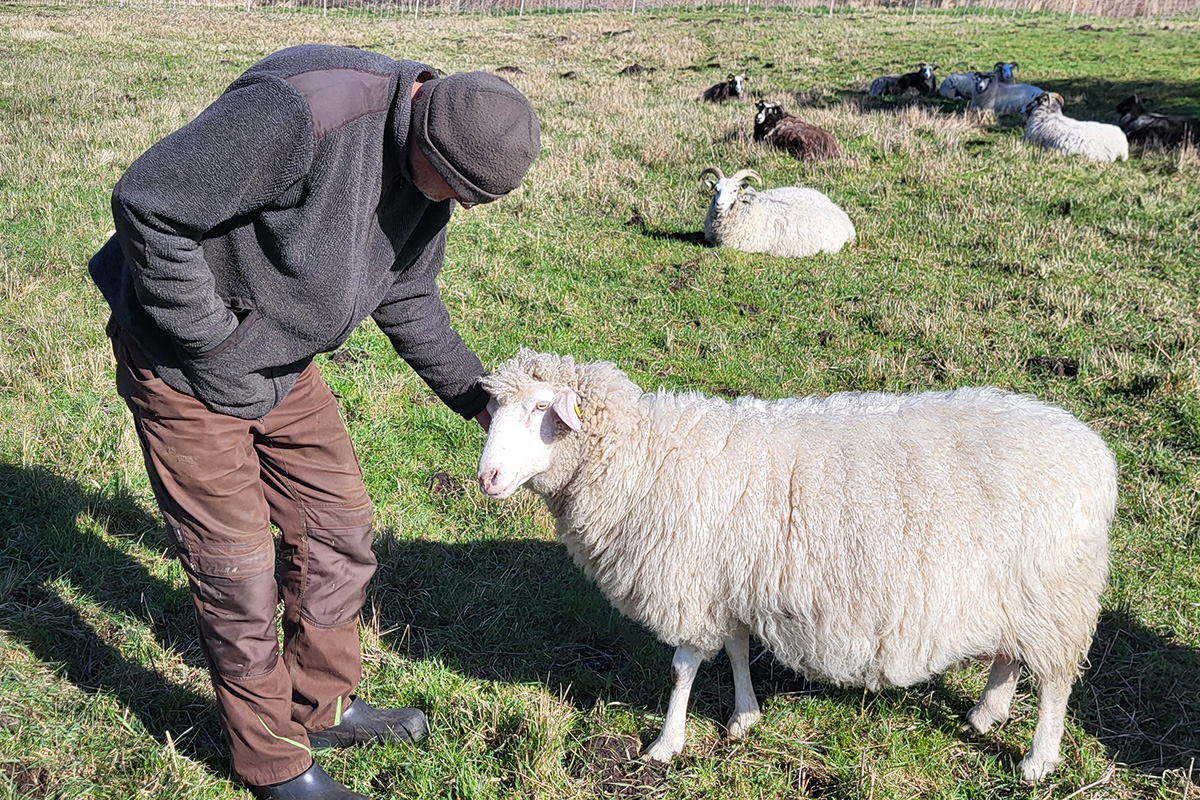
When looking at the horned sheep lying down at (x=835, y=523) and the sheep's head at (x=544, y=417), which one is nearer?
the horned sheep lying down at (x=835, y=523)

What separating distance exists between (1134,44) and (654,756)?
27.7 meters

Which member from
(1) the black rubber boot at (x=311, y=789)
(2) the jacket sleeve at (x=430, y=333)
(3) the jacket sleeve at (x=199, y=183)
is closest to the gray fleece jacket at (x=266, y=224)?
(3) the jacket sleeve at (x=199, y=183)


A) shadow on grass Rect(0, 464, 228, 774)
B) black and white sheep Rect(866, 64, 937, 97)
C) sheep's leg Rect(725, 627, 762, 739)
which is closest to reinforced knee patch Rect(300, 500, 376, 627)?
shadow on grass Rect(0, 464, 228, 774)

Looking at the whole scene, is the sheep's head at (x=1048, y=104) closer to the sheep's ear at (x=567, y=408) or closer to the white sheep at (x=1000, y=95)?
the white sheep at (x=1000, y=95)

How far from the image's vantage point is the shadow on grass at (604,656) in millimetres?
3217

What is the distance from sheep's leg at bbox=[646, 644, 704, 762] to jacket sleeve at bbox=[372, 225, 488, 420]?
1180mm

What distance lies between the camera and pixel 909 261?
7.96m

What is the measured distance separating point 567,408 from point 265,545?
3.46 ft

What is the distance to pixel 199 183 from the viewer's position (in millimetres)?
1996

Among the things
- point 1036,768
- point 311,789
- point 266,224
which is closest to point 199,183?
point 266,224

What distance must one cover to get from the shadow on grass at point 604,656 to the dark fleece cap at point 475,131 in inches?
79.7

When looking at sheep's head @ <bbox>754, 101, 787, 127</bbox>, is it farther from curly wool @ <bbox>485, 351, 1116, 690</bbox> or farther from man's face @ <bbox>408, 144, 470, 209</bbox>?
man's face @ <bbox>408, 144, 470, 209</bbox>

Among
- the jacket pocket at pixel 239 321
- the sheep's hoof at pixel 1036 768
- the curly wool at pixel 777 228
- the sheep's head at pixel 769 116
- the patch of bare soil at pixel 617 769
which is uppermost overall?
the jacket pocket at pixel 239 321

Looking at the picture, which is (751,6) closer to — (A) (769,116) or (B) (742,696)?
(A) (769,116)
